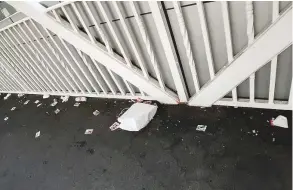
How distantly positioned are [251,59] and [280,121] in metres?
0.62

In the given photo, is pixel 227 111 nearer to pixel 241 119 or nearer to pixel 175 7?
pixel 241 119

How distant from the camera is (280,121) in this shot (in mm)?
2219

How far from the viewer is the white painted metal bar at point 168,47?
6.64 ft

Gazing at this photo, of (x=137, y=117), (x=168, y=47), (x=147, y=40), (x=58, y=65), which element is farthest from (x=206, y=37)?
(x=58, y=65)

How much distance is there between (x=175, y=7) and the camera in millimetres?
1958

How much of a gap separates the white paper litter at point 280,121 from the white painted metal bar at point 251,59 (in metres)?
0.44

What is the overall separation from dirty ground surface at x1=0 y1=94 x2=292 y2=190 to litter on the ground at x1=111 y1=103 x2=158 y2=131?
0.06 metres

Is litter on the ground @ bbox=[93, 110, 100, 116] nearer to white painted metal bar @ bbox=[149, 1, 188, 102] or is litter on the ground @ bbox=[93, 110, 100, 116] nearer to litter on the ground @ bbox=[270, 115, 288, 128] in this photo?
white painted metal bar @ bbox=[149, 1, 188, 102]

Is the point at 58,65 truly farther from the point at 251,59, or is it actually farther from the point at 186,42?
the point at 251,59

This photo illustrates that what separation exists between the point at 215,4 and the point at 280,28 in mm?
461

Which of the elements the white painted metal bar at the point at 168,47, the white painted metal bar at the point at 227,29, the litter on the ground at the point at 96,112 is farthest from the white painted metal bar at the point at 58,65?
the white painted metal bar at the point at 227,29

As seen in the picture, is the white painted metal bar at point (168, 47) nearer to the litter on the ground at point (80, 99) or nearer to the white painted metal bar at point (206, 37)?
the white painted metal bar at point (206, 37)

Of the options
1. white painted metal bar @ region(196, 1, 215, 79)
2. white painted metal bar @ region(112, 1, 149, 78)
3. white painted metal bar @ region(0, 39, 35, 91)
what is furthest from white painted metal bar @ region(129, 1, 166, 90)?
white painted metal bar @ region(0, 39, 35, 91)

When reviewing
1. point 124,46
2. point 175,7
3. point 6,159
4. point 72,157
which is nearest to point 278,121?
point 175,7
